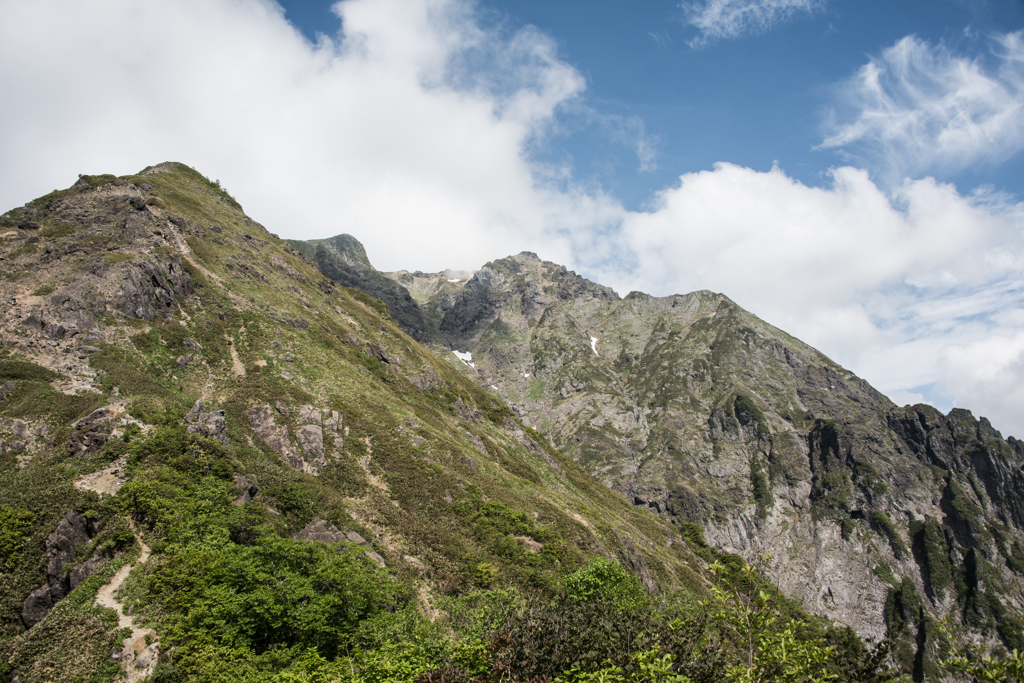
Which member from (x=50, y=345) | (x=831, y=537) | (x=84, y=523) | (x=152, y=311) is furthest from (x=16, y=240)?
(x=831, y=537)

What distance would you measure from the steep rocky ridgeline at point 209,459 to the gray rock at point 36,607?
76 mm

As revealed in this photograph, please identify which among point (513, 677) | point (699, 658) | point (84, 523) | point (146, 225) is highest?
point (146, 225)

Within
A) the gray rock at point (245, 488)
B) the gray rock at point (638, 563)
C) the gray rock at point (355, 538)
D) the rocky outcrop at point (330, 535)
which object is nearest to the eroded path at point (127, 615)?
the gray rock at point (245, 488)

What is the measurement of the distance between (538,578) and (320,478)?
74.4 feet

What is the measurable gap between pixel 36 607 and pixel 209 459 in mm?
13488

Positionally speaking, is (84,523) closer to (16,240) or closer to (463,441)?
(463,441)

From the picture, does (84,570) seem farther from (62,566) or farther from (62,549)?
(62,549)

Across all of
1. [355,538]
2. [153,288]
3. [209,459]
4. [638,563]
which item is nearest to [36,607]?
[209,459]

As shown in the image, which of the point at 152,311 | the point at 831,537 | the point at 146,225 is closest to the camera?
the point at 152,311

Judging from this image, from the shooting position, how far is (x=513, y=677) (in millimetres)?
15719

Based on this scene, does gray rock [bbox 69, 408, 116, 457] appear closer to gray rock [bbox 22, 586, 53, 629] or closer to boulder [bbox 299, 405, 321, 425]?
gray rock [bbox 22, 586, 53, 629]

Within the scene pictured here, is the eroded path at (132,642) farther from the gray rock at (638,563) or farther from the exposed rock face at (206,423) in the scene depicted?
the gray rock at (638,563)

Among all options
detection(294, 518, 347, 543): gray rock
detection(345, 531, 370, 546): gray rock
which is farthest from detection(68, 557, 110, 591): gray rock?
detection(345, 531, 370, 546): gray rock

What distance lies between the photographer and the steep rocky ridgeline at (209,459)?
2584 centimetres
